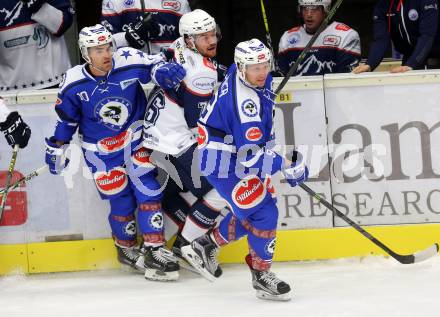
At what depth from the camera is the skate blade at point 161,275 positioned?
573 centimetres

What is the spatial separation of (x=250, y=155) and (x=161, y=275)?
0.94 meters

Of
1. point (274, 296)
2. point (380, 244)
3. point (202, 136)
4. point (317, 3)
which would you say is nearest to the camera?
point (274, 296)

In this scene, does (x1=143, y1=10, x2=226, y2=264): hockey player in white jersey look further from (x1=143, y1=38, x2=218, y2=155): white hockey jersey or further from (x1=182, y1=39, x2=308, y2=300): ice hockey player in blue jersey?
(x1=182, y1=39, x2=308, y2=300): ice hockey player in blue jersey

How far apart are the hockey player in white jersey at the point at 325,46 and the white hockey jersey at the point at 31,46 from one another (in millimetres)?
Answer: 1259

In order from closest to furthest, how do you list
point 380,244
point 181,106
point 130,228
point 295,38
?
point 380,244 → point 181,106 → point 130,228 → point 295,38

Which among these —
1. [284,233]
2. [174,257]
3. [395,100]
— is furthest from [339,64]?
[174,257]

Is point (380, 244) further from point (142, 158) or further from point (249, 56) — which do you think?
point (142, 158)

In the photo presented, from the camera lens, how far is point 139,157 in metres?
5.81

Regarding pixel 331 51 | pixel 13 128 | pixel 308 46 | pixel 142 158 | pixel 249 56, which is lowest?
pixel 142 158

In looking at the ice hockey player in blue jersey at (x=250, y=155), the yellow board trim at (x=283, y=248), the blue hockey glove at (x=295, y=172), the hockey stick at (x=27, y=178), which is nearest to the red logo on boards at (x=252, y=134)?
the ice hockey player in blue jersey at (x=250, y=155)

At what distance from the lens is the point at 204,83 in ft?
18.7

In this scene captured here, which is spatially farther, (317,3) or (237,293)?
(317,3)

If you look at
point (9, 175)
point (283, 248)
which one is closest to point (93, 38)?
point (9, 175)

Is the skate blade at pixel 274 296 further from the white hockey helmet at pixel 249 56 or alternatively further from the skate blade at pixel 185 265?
the white hockey helmet at pixel 249 56
